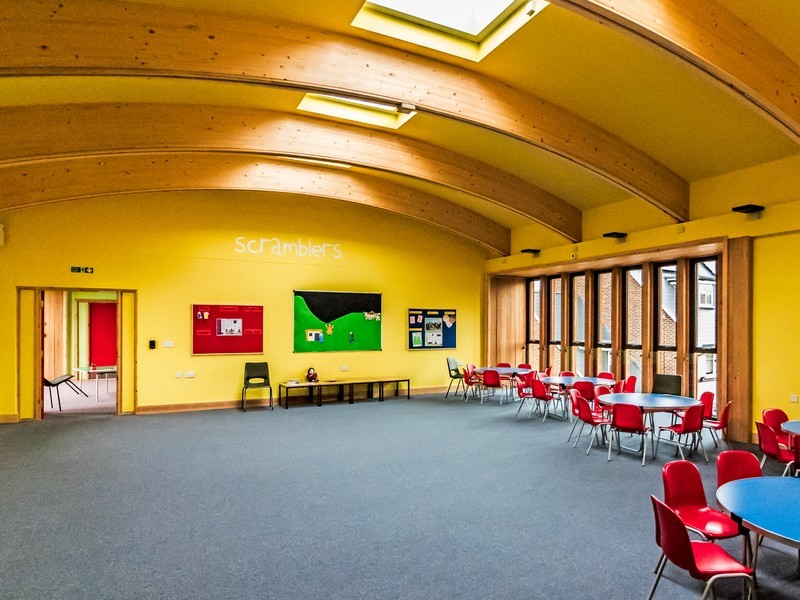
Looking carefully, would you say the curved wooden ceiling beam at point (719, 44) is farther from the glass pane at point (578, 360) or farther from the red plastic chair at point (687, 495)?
the glass pane at point (578, 360)

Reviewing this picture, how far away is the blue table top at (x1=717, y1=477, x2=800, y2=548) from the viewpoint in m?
2.39

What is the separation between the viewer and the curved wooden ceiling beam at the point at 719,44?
12.8 feet

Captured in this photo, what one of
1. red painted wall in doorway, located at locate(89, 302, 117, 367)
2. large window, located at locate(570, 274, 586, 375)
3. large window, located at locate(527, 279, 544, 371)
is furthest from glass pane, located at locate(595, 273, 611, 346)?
red painted wall in doorway, located at locate(89, 302, 117, 367)

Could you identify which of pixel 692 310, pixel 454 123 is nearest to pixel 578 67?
pixel 454 123

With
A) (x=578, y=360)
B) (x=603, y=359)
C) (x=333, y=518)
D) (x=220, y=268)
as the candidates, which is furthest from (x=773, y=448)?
(x=220, y=268)

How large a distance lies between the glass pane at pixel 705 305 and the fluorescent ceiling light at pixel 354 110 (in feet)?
19.7

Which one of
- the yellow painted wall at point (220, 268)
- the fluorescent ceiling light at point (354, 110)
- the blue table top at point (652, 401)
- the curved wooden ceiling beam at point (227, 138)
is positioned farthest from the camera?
the yellow painted wall at point (220, 268)

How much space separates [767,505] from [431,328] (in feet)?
31.2

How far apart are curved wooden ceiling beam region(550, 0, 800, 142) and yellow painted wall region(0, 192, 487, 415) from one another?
7.83m

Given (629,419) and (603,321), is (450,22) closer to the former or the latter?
(629,419)

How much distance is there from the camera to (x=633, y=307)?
1002cm

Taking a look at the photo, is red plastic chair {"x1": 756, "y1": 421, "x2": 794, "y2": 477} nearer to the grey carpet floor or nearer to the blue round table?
the grey carpet floor

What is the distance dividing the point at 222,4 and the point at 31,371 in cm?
768

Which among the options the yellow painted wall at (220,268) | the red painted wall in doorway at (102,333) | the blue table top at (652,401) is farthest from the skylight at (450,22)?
the red painted wall in doorway at (102,333)
